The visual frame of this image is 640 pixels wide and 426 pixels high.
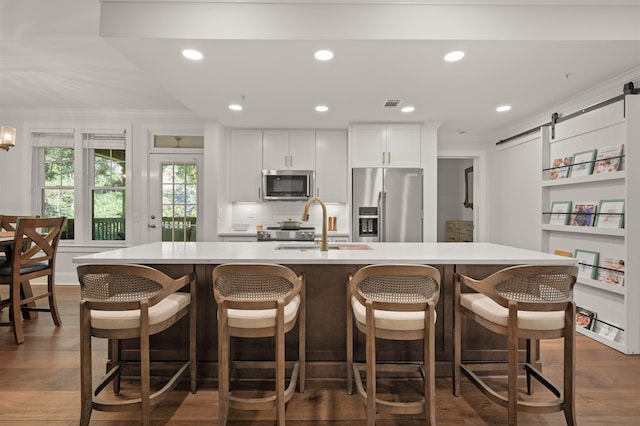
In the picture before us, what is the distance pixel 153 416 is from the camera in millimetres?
1850

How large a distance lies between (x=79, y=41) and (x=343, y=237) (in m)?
3.54

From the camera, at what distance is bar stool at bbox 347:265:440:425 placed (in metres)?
1.64

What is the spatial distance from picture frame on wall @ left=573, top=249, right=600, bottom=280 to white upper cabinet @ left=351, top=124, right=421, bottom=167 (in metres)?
2.08

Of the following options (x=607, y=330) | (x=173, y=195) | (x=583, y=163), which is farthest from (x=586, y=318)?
(x=173, y=195)

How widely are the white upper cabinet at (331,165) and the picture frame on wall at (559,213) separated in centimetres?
254

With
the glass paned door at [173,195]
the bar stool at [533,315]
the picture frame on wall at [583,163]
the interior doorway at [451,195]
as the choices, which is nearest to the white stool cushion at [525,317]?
the bar stool at [533,315]

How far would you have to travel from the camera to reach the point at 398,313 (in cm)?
174

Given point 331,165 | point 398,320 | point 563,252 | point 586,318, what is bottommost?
point 586,318

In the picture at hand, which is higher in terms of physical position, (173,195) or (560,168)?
(560,168)

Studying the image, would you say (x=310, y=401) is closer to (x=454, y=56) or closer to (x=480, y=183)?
(x=454, y=56)

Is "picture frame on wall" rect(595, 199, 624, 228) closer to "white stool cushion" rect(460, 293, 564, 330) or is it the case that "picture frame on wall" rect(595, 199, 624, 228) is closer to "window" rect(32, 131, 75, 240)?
"white stool cushion" rect(460, 293, 564, 330)

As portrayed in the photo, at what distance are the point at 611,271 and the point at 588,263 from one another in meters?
0.26

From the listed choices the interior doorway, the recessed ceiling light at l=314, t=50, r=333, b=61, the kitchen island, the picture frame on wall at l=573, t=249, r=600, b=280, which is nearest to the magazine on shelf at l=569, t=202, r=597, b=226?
the picture frame on wall at l=573, t=249, r=600, b=280

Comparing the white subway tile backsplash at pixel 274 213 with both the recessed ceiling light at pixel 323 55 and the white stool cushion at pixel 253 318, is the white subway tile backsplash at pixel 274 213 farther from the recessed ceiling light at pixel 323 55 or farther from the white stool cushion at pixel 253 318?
the white stool cushion at pixel 253 318
